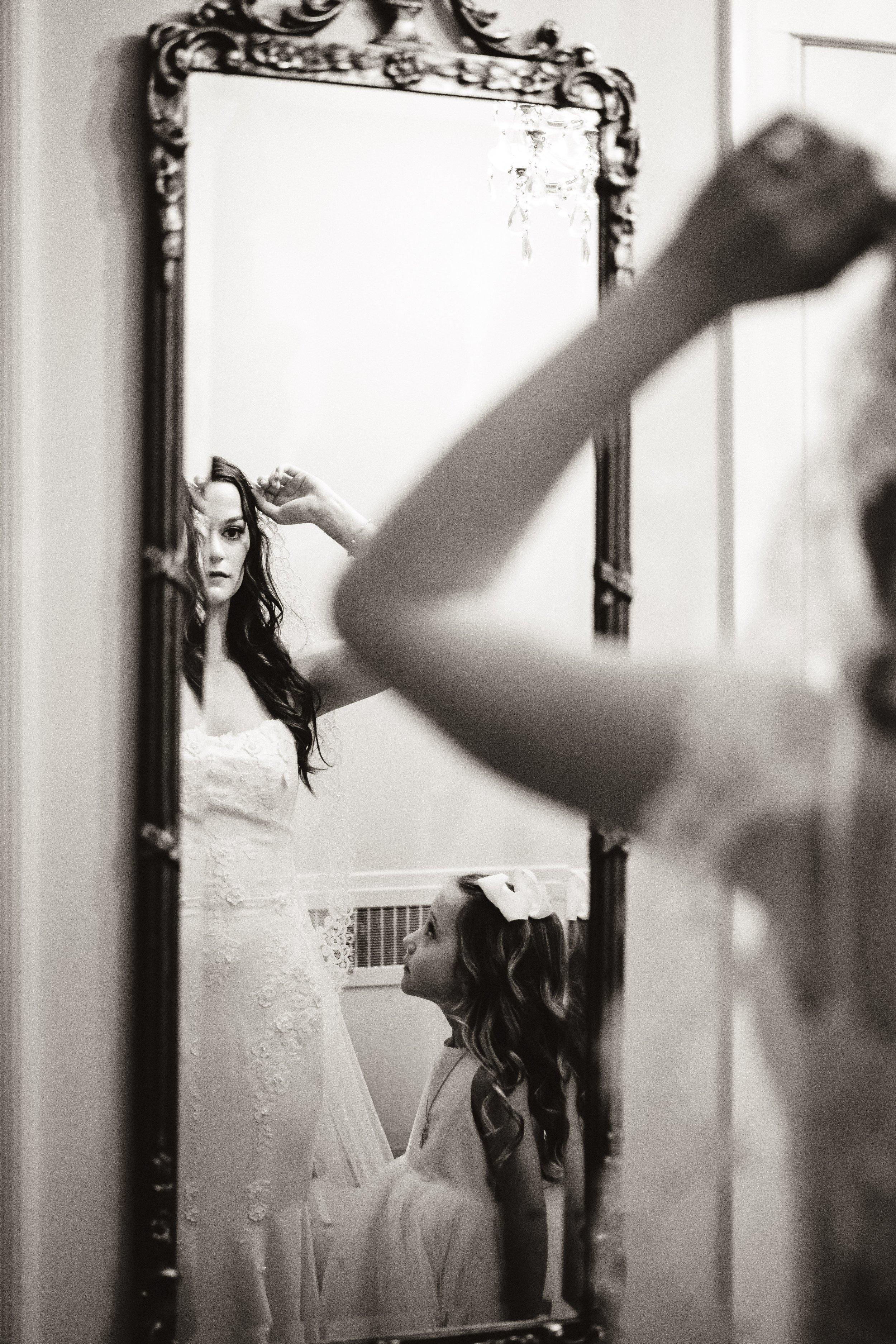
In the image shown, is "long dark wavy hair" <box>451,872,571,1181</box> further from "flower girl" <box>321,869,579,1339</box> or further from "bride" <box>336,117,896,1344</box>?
"bride" <box>336,117,896,1344</box>

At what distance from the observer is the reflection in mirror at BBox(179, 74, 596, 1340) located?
3.76 ft

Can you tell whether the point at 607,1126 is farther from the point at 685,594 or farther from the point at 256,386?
the point at 256,386

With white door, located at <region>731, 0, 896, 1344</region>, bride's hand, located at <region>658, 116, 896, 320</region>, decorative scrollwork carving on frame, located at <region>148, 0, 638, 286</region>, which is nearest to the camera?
bride's hand, located at <region>658, 116, 896, 320</region>

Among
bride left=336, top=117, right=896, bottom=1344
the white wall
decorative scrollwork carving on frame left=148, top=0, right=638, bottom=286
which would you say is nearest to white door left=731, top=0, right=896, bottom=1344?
decorative scrollwork carving on frame left=148, top=0, right=638, bottom=286

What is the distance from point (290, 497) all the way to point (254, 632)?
0.14 meters

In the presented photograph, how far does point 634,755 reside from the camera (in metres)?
0.27

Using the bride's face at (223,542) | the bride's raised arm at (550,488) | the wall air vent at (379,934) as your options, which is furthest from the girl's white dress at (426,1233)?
the bride's raised arm at (550,488)

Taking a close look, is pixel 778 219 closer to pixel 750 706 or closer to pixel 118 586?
pixel 750 706

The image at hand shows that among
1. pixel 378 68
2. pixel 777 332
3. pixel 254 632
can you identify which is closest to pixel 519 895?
pixel 254 632

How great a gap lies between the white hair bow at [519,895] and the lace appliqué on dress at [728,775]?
897 millimetres

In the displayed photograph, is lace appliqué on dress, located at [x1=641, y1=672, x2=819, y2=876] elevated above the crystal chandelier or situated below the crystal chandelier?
below

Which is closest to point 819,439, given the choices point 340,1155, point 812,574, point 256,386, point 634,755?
point 812,574

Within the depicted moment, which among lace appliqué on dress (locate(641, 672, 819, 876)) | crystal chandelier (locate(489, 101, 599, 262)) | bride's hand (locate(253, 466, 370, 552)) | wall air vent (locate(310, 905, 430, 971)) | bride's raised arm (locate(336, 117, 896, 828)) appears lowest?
wall air vent (locate(310, 905, 430, 971))

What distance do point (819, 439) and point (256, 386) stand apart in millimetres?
867
